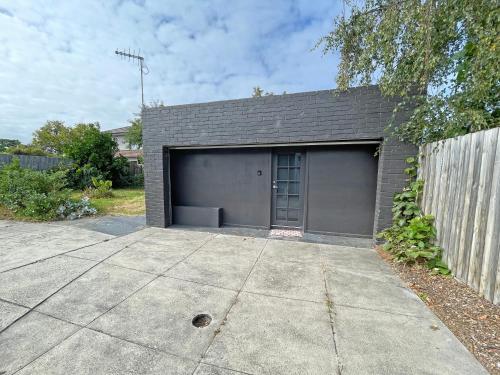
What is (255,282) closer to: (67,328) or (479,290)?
(67,328)

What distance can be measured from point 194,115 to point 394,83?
143 inches

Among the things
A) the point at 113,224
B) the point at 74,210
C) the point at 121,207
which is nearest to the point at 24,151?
the point at 121,207

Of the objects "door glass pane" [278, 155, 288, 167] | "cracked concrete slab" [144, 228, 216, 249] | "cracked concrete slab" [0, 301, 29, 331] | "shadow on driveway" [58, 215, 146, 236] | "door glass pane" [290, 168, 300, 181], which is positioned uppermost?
"door glass pane" [278, 155, 288, 167]

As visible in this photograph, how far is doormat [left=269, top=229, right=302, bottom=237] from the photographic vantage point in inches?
179

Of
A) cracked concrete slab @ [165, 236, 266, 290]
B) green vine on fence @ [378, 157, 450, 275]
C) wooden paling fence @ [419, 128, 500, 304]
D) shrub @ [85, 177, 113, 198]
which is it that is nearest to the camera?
wooden paling fence @ [419, 128, 500, 304]

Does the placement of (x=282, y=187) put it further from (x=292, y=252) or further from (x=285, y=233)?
(x=292, y=252)

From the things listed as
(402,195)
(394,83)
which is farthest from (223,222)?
(394,83)

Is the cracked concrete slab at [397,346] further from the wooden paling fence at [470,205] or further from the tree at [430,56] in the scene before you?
Answer: the tree at [430,56]

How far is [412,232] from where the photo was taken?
3.19 metres

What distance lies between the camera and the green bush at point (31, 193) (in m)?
5.75

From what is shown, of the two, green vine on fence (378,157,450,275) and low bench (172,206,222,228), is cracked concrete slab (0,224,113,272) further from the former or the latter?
green vine on fence (378,157,450,275)

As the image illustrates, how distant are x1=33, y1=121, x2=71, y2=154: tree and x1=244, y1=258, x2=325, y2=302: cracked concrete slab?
28.0 metres

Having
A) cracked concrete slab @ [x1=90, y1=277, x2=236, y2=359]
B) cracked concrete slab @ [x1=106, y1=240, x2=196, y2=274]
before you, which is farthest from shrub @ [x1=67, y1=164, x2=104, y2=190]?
cracked concrete slab @ [x1=90, y1=277, x2=236, y2=359]

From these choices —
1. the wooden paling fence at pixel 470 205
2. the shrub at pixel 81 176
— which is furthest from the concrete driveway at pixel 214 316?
the shrub at pixel 81 176
